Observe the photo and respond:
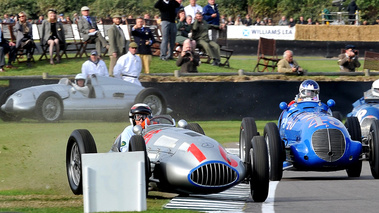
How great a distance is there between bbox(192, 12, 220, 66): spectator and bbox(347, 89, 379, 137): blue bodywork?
944cm

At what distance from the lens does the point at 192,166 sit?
937cm

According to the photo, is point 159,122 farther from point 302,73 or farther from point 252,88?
point 302,73

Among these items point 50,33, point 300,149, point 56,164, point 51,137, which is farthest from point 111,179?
point 50,33

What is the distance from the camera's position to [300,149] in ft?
37.8

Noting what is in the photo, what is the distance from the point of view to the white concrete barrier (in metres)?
8.38

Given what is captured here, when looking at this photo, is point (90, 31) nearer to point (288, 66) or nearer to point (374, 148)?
point (288, 66)

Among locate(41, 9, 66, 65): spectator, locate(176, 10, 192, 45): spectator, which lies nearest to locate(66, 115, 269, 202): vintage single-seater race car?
locate(41, 9, 66, 65): spectator

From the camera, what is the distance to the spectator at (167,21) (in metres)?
23.1

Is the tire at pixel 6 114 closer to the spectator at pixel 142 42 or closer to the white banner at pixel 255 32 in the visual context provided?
the spectator at pixel 142 42

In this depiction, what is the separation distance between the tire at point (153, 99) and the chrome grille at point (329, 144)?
869cm

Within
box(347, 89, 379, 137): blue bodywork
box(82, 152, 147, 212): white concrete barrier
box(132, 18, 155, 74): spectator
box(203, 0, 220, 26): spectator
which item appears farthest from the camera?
box(203, 0, 220, 26): spectator

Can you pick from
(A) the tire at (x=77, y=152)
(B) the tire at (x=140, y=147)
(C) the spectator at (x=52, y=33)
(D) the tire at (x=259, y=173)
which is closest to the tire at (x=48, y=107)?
(C) the spectator at (x=52, y=33)

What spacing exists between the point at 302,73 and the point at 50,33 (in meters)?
7.47

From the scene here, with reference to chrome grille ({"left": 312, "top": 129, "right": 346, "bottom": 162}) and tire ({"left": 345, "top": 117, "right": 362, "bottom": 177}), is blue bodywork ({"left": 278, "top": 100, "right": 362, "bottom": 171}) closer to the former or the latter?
chrome grille ({"left": 312, "top": 129, "right": 346, "bottom": 162})
